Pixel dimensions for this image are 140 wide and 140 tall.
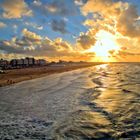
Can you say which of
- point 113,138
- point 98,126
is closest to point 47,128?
point 98,126

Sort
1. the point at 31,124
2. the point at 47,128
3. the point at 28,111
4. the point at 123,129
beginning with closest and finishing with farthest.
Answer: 1. the point at 123,129
2. the point at 47,128
3. the point at 31,124
4. the point at 28,111

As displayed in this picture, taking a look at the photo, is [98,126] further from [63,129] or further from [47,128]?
[47,128]

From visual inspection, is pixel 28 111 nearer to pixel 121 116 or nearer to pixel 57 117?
pixel 57 117

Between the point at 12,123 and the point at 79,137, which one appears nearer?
the point at 79,137

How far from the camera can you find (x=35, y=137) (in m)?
12.3

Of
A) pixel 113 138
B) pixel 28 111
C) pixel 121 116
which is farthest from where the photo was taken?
pixel 28 111

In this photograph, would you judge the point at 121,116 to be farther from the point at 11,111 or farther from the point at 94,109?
the point at 11,111

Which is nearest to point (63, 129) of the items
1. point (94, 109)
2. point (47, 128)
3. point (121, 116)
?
point (47, 128)

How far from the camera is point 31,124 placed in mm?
14914

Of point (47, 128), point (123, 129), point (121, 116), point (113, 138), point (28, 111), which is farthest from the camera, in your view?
point (28, 111)

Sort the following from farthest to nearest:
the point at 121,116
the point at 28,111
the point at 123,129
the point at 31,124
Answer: the point at 28,111, the point at 121,116, the point at 31,124, the point at 123,129

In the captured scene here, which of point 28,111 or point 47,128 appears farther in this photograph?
point 28,111

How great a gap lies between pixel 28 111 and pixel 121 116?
6878mm

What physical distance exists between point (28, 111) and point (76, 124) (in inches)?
212
